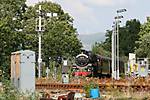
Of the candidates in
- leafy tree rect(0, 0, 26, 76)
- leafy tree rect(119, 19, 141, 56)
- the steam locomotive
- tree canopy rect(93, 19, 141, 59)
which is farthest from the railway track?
leafy tree rect(119, 19, 141, 56)

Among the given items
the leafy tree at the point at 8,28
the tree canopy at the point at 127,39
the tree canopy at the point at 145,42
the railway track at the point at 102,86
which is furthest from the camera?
the tree canopy at the point at 127,39

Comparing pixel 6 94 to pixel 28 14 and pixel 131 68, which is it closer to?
pixel 131 68

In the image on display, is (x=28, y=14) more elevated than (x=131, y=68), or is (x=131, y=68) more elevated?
(x=28, y=14)

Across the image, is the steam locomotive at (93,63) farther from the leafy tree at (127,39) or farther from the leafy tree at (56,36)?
the leafy tree at (127,39)

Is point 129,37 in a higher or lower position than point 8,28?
A: lower

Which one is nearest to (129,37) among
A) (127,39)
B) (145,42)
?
(127,39)

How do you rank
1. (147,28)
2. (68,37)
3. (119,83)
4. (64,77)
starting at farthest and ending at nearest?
(147,28), (68,37), (64,77), (119,83)

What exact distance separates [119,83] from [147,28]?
56.4 meters

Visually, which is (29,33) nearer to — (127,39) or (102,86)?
(102,86)

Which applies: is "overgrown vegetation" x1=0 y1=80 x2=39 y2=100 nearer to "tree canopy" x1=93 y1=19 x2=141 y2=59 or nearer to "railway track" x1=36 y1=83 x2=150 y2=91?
"railway track" x1=36 y1=83 x2=150 y2=91

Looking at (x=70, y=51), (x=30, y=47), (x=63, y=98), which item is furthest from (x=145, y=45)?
(x=63, y=98)

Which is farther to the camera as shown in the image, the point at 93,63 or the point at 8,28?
the point at 8,28

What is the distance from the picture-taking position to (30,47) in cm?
5684

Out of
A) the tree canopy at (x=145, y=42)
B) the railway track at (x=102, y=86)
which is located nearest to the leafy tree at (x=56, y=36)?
the tree canopy at (x=145, y=42)
